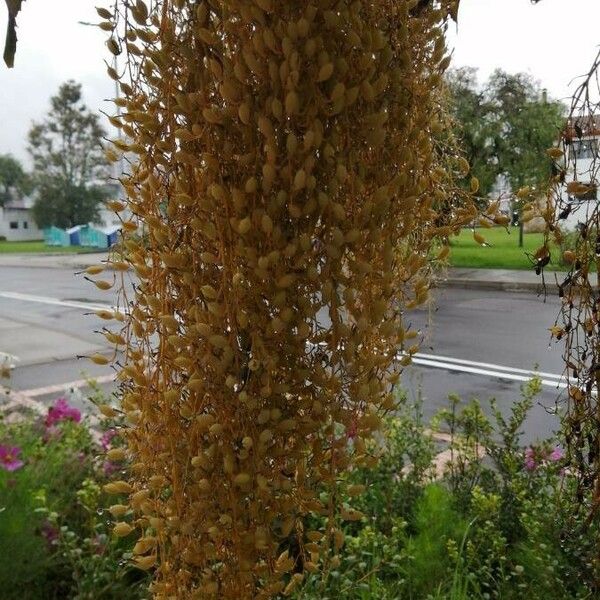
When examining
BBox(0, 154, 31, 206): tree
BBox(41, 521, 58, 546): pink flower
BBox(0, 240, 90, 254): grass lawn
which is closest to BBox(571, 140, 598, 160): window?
BBox(41, 521, 58, 546): pink flower

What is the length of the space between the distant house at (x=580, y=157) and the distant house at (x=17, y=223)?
4221 centimetres

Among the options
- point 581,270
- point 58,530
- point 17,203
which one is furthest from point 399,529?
point 17,203

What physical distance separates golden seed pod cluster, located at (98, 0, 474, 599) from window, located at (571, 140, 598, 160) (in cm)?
31

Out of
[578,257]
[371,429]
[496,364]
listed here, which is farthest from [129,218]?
[496,364]

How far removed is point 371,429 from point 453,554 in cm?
104

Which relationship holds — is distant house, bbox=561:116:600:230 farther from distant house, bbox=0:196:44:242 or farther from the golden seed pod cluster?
distant house, bbox=0:196:44:242

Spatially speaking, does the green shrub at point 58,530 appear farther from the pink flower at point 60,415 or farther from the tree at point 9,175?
the tree at point 9,175

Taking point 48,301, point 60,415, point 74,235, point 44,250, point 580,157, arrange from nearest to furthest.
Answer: point 580,157 → point 60,415 → point 48,301 → point 44,250 → point 74,235

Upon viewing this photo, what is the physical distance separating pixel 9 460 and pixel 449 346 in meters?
5.24

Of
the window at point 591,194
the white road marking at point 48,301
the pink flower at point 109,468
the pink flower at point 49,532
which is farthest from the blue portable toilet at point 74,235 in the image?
the window at point 591,194

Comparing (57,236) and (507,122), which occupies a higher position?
(507,122)

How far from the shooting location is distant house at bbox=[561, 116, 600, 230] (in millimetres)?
916

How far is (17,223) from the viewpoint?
135 feet

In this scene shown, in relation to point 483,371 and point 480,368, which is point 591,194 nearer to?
point 483,371
